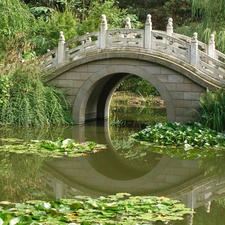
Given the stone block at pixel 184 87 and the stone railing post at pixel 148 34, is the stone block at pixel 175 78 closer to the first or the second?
the stone block at pixel 184 87

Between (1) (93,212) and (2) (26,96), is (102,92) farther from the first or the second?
(1) (93,212)

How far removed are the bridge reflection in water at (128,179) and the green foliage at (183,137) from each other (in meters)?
1.12

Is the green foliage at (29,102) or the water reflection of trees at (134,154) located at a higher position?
the green foliage at (29,102)

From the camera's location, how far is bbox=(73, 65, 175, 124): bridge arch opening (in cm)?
1550

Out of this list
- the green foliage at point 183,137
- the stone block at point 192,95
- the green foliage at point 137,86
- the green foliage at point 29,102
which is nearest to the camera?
the green foliage at point 183,137

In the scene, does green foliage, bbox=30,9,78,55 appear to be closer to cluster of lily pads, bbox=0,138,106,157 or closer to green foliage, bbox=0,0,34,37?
green foliage, bbox=0,0,34,37

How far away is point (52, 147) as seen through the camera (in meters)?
11.7

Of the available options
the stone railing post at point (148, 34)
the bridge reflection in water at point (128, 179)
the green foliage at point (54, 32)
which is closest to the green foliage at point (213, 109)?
the stone railing post at point (148, 34)

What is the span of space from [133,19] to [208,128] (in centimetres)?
1093

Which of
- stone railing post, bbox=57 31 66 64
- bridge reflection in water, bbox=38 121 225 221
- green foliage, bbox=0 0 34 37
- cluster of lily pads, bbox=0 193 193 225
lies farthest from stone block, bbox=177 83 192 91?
cluster of lily pads, bbox=0 193 193 225

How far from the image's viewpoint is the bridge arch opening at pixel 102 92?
15.5 metres

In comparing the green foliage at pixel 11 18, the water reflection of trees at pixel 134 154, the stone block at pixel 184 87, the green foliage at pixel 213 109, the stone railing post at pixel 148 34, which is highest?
the green foliage at pixel 11 18

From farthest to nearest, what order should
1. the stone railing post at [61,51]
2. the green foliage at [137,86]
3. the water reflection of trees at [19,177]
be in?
1. the green foliage at [137,86]
2. the stone railing post at [61,51]
3. the water reflection of trees at [19,177]

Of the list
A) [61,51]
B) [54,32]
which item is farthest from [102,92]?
[61,51]
